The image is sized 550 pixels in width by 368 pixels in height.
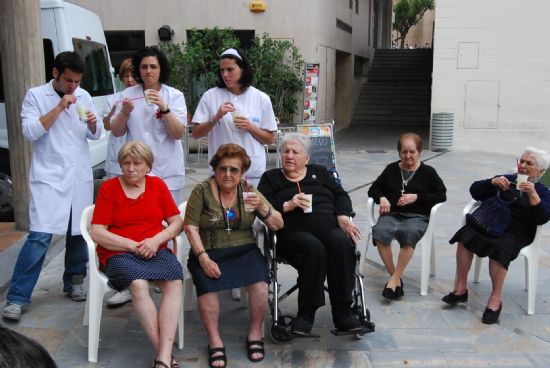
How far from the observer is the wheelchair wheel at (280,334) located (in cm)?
363

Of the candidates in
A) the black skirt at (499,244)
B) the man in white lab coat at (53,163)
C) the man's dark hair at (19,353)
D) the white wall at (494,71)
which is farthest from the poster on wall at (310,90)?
the man's dark hair at (19,353)

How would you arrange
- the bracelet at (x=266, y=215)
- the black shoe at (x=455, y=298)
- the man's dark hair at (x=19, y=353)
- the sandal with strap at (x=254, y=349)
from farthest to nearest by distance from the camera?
the black shoe at (x=455, y=298) → the bracelet at (x=266, y=215) → the sandal with strap at (x=254, y=349) → the man's dark hair at (x=19, y=353)

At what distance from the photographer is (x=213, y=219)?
3.69m

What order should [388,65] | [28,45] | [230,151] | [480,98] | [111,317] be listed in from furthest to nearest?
1. [388,65]
2. [480,98]
3. [28,45]
4. [111,317]
5. [230,151]

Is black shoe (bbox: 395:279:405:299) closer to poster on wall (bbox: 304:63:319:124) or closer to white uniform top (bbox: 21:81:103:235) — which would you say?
white uniform top (bbox: 21:81:103:235)

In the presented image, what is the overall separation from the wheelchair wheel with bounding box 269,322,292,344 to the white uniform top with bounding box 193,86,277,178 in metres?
1.07

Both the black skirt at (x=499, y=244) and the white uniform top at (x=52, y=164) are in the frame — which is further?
the black skirt at (x=499, y=244)

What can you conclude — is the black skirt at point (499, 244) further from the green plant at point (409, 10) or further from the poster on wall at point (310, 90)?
the green plant at point (409, 10)

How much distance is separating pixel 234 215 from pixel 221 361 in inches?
32.3

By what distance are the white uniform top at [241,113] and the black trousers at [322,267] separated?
0.79 meters

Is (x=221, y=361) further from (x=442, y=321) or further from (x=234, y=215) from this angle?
(x=442, y=321)

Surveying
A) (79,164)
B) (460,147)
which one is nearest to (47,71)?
(79,164)

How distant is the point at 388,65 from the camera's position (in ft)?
74.9

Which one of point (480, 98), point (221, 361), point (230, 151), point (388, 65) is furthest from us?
point (388, 65)
